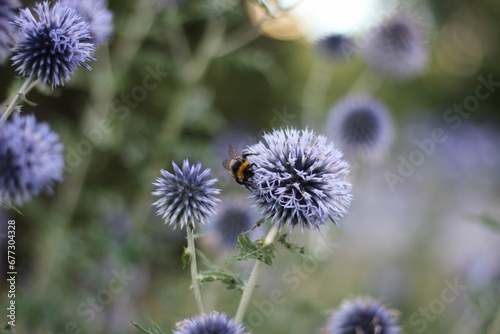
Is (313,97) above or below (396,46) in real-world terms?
below

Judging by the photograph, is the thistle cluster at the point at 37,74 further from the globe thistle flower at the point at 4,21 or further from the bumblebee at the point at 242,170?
the bumblebee at the point at 242,170

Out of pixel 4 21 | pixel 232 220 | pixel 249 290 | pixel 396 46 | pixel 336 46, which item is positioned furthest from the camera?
pixel 396 46

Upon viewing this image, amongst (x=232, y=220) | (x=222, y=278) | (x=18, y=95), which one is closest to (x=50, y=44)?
(x=18, y=95)

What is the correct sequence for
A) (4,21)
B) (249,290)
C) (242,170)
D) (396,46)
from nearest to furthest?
1. (4,21)
2. (249,290)
3. (242,170)
4. (396,46)

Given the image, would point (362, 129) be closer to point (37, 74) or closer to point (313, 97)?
point (313, 97)

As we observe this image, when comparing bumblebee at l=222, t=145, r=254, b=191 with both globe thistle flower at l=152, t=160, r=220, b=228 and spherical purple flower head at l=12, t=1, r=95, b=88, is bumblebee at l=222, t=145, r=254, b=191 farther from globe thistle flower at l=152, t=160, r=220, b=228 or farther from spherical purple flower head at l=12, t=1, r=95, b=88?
spherical purple flower head at l=12, t=1, r=95, b=88

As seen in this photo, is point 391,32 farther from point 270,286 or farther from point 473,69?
point 473,69

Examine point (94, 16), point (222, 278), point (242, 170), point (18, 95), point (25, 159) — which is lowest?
point (222, 278)

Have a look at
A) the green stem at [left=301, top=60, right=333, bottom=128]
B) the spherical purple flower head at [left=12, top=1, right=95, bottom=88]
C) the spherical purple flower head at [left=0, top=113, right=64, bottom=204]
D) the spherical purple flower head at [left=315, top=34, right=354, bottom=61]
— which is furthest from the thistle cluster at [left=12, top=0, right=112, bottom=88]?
the spherical purple flower head at [left=315, top=34, right=354, bottom=61]
